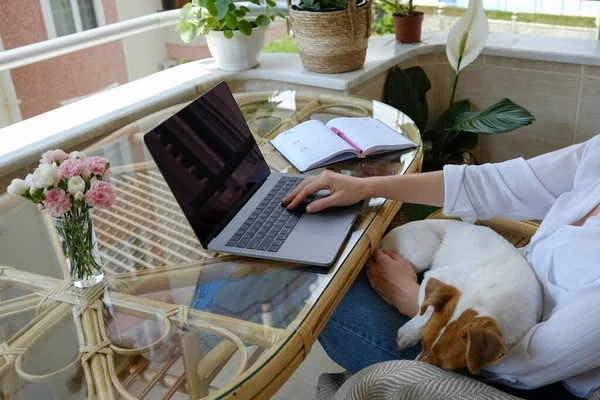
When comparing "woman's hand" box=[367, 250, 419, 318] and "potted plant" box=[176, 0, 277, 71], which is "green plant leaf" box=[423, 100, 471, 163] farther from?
"woman's hand" box=[367, 250, 419, 318]

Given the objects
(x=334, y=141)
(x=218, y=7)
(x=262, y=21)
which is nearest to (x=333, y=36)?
(x=262, y=21)

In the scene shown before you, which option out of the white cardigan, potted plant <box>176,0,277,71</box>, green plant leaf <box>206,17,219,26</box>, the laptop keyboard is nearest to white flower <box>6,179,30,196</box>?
the laptop keyboard

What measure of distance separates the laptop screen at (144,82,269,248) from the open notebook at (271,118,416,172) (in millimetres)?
125

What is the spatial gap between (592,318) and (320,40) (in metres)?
1.43

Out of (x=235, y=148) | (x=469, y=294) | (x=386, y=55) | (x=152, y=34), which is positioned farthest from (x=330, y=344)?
(x=152, y=34)

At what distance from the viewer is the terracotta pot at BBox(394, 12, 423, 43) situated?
96.9 inches

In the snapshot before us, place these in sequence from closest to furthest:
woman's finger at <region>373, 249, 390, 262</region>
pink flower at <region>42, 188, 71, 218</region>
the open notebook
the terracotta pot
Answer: pink flower at <region>42, 188, 71, 218</region>
woman's finger at <region>373, 249, 390, 262</region>
the open notebook
the terracotta pot

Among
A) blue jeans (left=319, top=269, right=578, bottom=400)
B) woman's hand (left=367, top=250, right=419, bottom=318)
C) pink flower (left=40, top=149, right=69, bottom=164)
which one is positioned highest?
pink flower (left=40, top=149, right=69, bottom=164)

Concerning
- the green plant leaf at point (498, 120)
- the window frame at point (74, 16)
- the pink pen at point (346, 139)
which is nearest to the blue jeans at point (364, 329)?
the pink pen at point (346, 139)

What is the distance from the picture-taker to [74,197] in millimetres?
933

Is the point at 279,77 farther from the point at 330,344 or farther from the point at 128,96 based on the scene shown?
the point at 330,344

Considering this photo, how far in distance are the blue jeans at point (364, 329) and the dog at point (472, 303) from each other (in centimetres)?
4

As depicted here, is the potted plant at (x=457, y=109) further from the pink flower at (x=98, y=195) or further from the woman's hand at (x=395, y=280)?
the pink flower at (x=98, y=195)

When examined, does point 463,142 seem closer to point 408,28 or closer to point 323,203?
point 408,28
